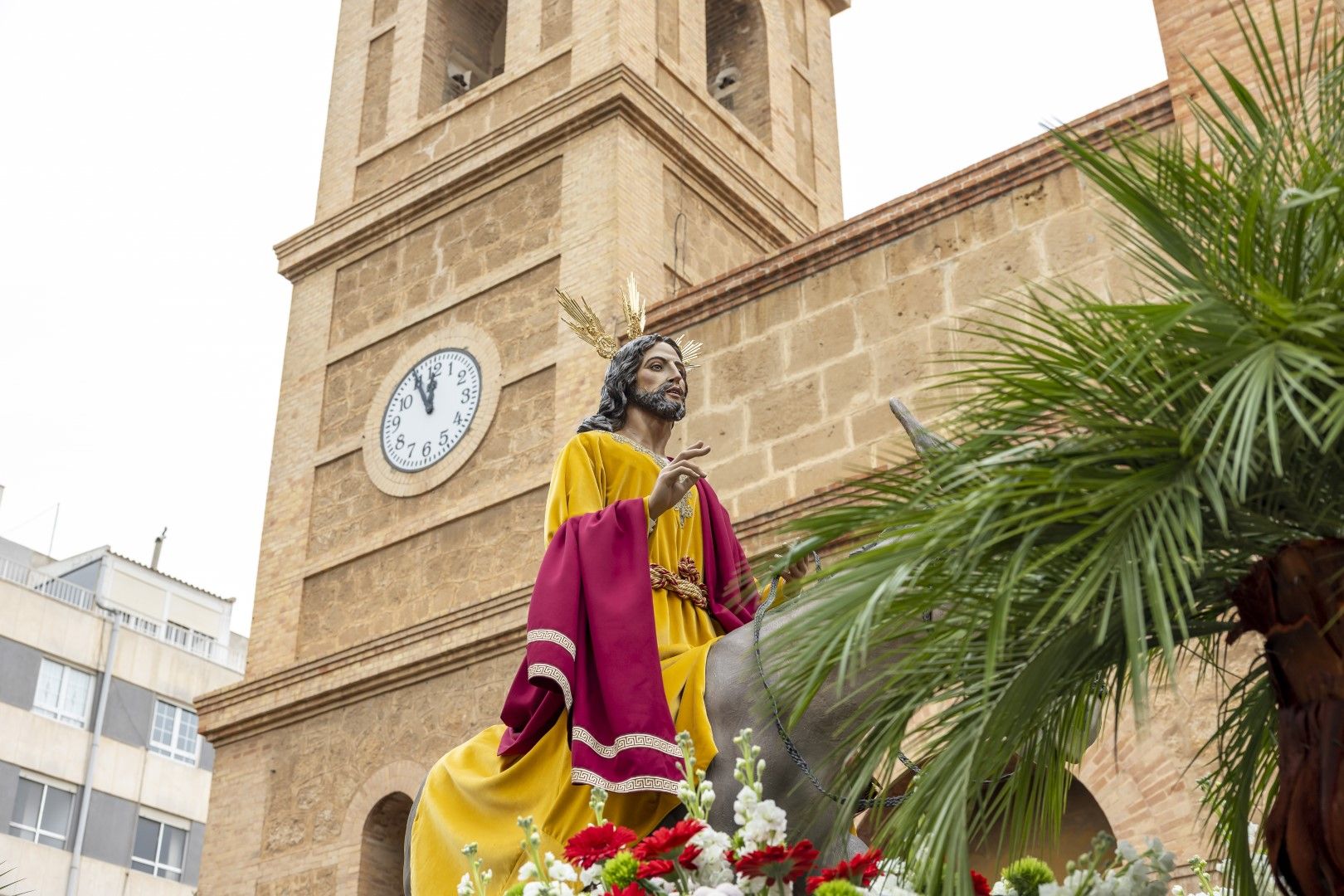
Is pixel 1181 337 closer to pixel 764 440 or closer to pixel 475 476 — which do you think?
pixel 764 440

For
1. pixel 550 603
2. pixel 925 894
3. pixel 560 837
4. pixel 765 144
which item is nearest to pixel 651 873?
pixel 925 894

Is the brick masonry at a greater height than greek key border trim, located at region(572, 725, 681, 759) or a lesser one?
greater

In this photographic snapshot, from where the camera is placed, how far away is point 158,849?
1342 inches

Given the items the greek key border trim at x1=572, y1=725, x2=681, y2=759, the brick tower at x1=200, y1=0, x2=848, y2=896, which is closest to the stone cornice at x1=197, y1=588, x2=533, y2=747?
the brick tower at x1=200, y1=0, x2=848, y2=896

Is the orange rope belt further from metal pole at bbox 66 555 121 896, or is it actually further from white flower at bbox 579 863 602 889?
metal pole at bbox 66 555 121 896

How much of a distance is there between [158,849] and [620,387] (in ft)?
99.1

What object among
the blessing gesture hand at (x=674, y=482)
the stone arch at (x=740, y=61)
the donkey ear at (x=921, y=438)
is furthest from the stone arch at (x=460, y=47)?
the donkey ear at (x=921, y=438)

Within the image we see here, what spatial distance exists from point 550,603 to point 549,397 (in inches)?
353

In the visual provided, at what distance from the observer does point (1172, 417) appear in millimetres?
3676

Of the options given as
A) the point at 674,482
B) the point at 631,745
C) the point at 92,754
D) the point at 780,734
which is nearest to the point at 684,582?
the point at 674,482

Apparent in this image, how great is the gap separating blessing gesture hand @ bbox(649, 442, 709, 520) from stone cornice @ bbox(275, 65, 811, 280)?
10247mm

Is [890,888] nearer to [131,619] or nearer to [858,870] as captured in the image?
[858,870]

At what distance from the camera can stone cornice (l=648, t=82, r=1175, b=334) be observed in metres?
11.0

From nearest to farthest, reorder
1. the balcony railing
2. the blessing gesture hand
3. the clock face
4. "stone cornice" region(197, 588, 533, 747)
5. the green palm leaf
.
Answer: the green palm leaf < the blessing gesture hand < "stone cornice" region(197, 588, 533, 747) < the clock face < the balcony railing
